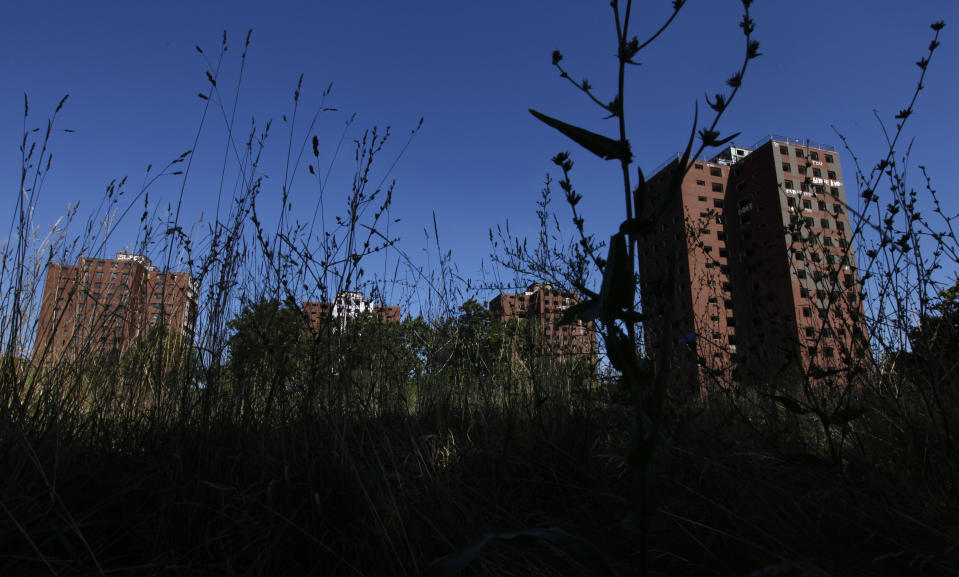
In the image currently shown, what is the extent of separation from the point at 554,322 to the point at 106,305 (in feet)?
6.93

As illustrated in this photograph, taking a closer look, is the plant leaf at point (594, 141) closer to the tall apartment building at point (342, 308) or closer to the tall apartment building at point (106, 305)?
the tall apartment building at point (342, 308)

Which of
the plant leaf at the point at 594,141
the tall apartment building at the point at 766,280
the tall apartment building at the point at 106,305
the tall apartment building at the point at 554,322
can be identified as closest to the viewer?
the plant leaf at the point at 594,141

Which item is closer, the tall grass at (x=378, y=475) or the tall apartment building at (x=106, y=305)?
the tall grass at (x=378, y=475)

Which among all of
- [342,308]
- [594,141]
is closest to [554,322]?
[342,308]

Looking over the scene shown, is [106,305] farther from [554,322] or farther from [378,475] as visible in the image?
[554,322]

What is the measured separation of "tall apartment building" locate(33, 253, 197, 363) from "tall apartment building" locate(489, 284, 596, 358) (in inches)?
67.1

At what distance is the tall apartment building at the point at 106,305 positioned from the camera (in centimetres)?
198

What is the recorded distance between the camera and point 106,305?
204 centimetres

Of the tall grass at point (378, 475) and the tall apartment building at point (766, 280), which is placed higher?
the tall apartment building at point (766, 280)

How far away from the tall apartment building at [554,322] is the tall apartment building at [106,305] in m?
1.71

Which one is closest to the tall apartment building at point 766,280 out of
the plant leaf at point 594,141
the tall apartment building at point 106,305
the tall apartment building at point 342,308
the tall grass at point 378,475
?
the tall grass at point 378,475

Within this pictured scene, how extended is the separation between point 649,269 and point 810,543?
1.58m

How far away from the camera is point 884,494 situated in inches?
42.2

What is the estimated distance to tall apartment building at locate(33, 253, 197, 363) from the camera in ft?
6.48
